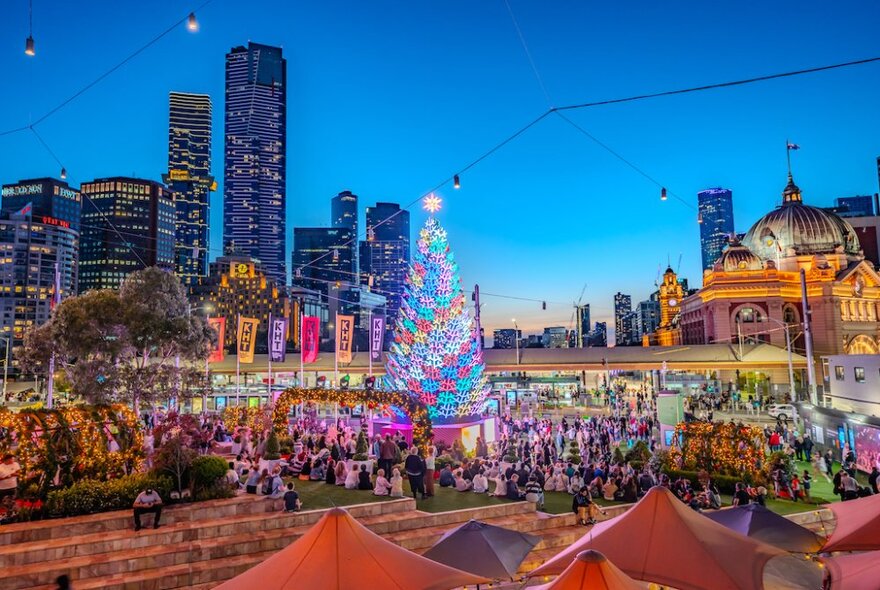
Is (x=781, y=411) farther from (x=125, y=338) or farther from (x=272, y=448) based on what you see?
(x=125, y=338)

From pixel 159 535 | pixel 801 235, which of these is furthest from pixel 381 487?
pixel 801 235

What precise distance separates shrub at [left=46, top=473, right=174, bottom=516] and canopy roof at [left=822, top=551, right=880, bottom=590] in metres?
13.2

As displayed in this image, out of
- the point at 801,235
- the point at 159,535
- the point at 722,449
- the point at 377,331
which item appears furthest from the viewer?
the point at 801,235

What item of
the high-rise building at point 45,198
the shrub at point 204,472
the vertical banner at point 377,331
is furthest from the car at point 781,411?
the high-rise building at point 45,198

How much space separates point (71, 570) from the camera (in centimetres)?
1127

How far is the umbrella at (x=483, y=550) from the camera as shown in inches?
371

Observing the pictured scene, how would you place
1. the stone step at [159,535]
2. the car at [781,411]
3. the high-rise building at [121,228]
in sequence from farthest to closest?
the high-rise building at [121,228] → the car at [781,411] → the stone step at [159,535]

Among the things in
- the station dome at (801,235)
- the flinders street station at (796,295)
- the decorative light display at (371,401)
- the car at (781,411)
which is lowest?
the car at (781,411)

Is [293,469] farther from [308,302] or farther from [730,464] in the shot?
[308,302]

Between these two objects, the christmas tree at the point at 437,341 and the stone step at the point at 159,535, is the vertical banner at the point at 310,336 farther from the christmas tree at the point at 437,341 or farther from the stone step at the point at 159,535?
the stone step at the point at 159,535

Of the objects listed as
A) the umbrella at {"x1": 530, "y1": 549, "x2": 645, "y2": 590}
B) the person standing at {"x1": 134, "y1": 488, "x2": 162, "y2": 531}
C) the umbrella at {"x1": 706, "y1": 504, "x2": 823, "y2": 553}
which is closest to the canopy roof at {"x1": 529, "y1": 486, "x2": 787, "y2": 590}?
the umbrella at {"x1": 530, "y1": 549, "x2": 645, "y2": 590}

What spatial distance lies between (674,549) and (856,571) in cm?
242

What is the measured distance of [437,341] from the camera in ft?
83.8

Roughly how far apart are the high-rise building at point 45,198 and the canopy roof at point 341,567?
186 m
